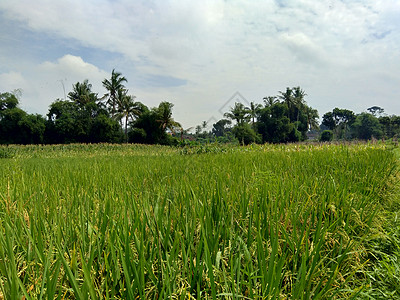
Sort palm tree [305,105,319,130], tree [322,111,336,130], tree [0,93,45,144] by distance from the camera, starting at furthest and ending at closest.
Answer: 1. tree [322,111,336,130]
2. palm tree [305,105,319,130]
3. tree [0,93,45,144]

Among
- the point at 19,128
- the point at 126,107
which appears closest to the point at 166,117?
the point at 126,107

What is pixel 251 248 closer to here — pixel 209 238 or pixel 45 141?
pixel 209 238

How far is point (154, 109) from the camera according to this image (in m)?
33.5

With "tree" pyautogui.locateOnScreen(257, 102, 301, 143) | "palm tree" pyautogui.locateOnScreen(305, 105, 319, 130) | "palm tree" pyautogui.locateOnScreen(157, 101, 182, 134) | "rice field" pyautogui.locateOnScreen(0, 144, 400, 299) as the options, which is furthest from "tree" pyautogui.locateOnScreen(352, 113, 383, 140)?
"rice field" pyautogui.locateOnScreen(0, 144, 400, 299)

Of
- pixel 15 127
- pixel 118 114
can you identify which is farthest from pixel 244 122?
pixel 15 127

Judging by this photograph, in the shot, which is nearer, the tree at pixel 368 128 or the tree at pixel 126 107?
the tree at pixel 126 107

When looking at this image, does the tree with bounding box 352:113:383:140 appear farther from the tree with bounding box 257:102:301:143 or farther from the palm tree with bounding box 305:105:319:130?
the tree with bounding box 257:102:301:143

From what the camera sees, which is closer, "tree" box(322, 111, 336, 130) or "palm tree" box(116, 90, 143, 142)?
"palm tree" box(116, 90, 143, 142)

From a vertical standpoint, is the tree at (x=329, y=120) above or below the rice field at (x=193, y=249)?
above

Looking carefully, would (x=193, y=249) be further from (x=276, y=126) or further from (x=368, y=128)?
(x=368, y=128)

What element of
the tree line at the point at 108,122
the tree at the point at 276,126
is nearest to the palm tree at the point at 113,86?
the tree line at the point at 108,122

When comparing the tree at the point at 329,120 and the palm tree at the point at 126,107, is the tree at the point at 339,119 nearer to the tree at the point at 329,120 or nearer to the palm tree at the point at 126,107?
the tree at the point at 329,120

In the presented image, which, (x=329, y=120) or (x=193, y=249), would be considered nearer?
(x=193, y=249)

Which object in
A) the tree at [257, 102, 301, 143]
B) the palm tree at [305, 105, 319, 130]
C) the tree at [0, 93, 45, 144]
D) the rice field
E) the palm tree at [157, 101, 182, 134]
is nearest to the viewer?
the rice field
